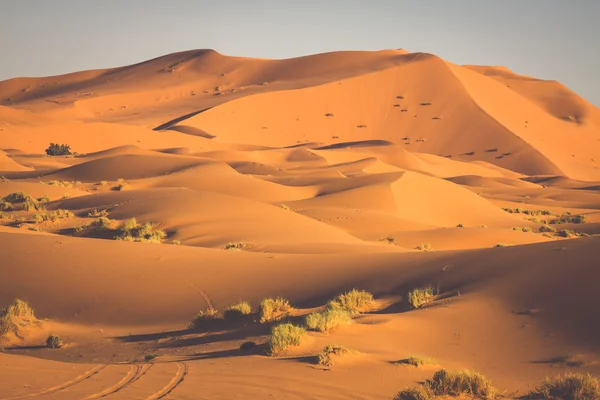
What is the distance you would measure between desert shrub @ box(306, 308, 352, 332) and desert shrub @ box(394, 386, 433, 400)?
119 inches

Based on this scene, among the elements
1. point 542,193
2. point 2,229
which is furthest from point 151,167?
point 542,193

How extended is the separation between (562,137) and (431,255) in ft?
248

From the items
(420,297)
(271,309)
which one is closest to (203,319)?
(271,309)

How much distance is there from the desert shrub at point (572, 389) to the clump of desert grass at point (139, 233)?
15.4 metres

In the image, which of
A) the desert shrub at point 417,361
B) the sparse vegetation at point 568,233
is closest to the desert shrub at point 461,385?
the desert shrub at point 417,361

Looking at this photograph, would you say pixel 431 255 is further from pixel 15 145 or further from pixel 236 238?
pixel 15 145

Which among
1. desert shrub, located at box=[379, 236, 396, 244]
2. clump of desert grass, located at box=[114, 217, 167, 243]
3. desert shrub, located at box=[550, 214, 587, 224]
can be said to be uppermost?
clump of desert grass, located at box=[114, 217, 167, 243]

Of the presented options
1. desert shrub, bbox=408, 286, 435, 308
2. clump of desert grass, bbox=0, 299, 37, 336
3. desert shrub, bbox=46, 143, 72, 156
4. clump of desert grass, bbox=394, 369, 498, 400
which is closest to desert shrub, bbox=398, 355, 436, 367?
clump of desert grass, bbox=394, 369, 498, 400

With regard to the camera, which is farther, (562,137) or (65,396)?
(562,137)

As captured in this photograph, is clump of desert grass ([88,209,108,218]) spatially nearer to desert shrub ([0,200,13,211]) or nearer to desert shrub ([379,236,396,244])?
desert shrub ([0,200,13,211])

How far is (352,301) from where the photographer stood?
1191 centimetres

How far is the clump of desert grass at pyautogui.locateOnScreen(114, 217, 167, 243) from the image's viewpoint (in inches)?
864

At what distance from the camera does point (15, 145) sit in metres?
60.2

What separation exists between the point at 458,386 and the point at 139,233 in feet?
54.2
